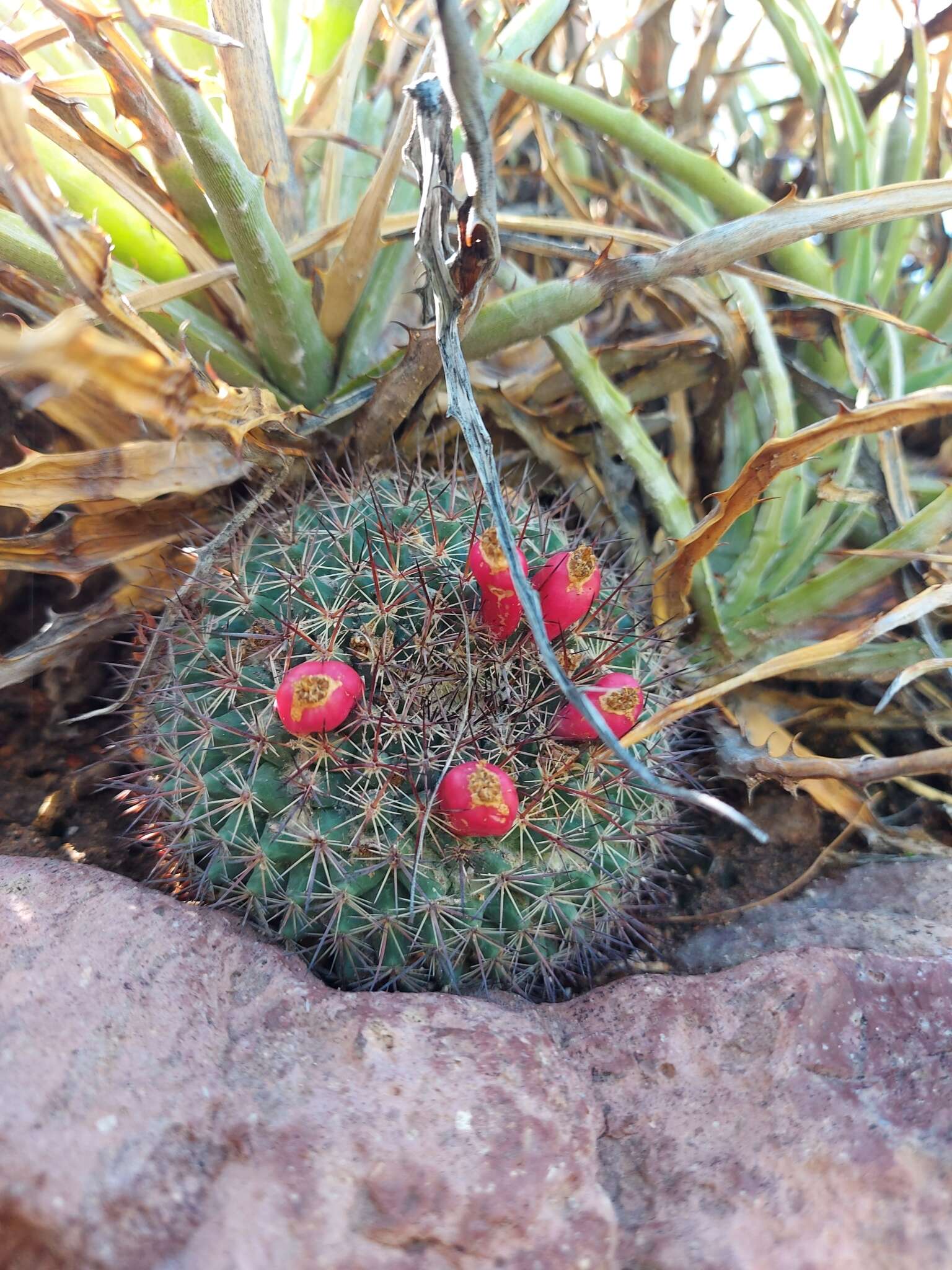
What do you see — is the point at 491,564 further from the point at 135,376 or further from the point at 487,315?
the point at 487,315

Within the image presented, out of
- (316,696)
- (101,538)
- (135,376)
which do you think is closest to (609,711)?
(316,696)

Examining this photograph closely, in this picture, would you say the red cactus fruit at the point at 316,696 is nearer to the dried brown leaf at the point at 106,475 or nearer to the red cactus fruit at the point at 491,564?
the red cactus fruit at the point at 491,564

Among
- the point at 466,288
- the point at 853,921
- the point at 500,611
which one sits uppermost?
the point at 466,288

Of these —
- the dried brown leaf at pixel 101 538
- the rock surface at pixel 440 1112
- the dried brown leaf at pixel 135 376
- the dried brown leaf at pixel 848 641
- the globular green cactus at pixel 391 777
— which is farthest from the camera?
the dried brown leaf at pixel 101 538

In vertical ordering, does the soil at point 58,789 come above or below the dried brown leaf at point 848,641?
below

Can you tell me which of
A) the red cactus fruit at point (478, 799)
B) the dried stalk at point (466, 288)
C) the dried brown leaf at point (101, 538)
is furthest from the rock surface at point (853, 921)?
the dried brown leaf at point (101, 538)
